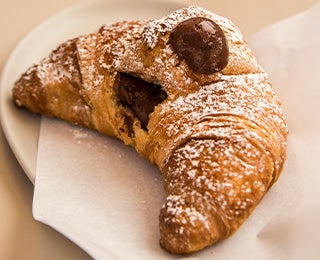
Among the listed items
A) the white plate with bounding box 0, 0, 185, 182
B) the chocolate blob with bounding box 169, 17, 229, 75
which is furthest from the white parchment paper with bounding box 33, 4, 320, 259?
the chocolate blob with bounding box 169, 17, 229, 75

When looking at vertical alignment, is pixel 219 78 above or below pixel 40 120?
above

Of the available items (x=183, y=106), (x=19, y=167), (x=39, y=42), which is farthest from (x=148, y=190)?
(x=39, y=42)

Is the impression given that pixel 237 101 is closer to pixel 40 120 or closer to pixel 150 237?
pixel 150 237

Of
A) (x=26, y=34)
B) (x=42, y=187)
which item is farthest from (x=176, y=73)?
(x=26, y=34)

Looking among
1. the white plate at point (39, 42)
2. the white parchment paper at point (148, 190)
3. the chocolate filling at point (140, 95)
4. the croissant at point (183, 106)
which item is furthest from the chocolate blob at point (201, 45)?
the white plate at point (39, 42)

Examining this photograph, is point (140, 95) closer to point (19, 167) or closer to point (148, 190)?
point (148, 190)

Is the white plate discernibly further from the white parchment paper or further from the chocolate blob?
the chocolate blob
